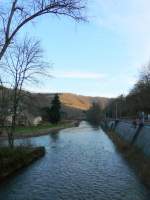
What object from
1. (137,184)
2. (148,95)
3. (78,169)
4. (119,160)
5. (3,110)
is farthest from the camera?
(148,95)

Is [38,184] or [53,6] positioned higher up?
[53,6]

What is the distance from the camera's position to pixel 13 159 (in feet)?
98.0

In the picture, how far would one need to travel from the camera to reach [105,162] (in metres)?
34.5

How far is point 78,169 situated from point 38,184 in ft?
21.8

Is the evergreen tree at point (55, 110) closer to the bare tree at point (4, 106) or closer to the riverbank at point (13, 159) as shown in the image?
the bare tree at point (4, 106)

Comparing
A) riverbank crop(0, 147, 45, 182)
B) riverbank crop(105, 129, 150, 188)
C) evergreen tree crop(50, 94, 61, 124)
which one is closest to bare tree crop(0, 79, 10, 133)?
riverbank crop(0, 147, 45, 182)

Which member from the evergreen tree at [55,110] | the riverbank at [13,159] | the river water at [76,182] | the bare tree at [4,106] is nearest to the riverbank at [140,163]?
the river water at [76,182]

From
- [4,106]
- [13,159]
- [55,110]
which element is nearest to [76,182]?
[13,159]

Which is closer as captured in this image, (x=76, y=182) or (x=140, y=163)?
(x=76, y=182)

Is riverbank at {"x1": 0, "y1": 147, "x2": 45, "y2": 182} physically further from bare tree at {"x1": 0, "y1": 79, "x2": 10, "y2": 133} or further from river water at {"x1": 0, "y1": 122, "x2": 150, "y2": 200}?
bare tree at {"x1": 0, "y1": 79, "x2": 10, "y2": 133}

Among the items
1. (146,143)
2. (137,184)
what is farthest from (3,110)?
(137,184)

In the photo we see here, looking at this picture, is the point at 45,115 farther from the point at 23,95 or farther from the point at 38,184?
the point at 38,184

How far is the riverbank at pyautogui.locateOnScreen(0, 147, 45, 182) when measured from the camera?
27.0 m

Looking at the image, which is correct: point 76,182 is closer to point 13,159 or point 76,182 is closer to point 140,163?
point 140,163
